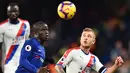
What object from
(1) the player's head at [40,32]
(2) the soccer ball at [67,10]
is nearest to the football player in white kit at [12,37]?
(2) the soccer ball at [67,10]

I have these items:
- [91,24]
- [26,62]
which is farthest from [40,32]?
[91,24]

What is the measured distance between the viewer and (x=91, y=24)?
16.2 metres

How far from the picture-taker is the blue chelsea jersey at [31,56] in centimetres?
793

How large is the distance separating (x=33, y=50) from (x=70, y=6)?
7.00 feet

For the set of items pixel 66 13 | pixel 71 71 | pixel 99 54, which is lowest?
pixel 99 54

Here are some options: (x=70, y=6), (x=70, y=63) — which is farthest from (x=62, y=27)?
(x=70, y=63)

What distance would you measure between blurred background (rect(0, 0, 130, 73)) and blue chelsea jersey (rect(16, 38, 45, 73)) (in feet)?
17.4

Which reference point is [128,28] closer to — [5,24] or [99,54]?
[99,54]

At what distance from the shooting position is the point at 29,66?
26.0 ft

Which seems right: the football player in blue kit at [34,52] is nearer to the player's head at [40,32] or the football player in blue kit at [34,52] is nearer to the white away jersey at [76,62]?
the player's head at [40,32]

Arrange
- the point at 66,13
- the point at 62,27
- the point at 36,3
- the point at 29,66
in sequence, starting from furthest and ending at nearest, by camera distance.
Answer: the point at 36,3, the point at 62,27, the point at 66,13, the point at 29,66

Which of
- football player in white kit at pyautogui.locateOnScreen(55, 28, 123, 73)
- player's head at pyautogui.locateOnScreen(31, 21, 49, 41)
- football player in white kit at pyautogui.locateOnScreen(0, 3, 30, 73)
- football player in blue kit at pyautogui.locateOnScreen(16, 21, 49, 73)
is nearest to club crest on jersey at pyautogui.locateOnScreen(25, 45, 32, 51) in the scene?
football player in blue kit at pyautogui.locateOnScreen(16, 21, 49, 73)

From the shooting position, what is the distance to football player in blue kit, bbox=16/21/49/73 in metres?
7.94

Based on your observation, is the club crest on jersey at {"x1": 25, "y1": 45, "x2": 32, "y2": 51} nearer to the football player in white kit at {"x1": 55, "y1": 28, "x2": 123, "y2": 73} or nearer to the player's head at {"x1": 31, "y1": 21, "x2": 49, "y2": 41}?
the player's head at {"x1": 31, "y1": 21, "x2": 49, "y2": 41}
